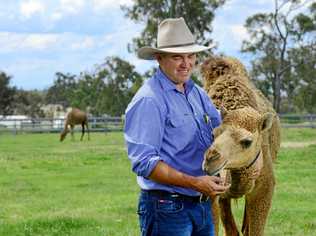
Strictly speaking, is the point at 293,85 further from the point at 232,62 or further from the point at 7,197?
the point at 232,62

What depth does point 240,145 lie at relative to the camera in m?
4.87

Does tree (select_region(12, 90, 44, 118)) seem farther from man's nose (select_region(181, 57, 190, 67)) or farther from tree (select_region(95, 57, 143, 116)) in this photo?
man's nose (select_region(181, 57, 190, 67))

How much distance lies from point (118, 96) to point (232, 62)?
50.5 metres

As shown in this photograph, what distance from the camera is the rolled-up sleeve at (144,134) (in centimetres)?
418

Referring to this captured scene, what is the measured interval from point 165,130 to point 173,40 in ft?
1.98

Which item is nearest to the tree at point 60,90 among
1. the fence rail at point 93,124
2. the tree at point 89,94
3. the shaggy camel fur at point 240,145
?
the tree at point 89,94

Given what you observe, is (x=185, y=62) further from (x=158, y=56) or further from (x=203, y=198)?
(x=203, y=198)

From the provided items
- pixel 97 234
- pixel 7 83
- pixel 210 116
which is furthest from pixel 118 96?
pixel 210 116

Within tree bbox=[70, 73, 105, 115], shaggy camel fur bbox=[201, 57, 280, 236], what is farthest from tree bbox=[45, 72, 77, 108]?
shaggy camel fur bbox=[201, 57, 280, 236]

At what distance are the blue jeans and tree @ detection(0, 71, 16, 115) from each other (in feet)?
208

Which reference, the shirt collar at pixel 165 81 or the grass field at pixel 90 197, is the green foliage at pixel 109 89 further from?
the shirt collar at pixel 165 81

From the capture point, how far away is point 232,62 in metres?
8.11

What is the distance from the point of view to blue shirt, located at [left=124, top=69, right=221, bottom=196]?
13.8ft

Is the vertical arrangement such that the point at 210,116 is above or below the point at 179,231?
above
